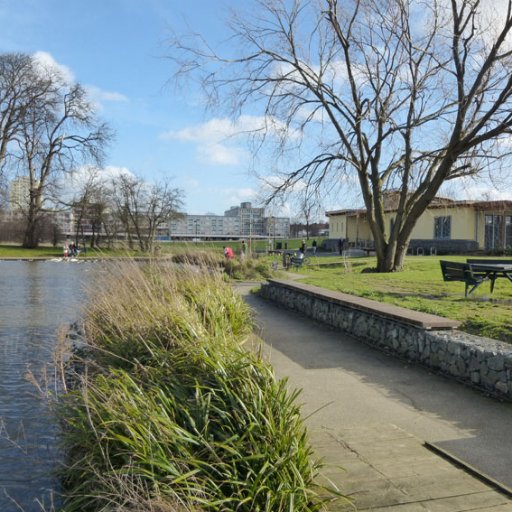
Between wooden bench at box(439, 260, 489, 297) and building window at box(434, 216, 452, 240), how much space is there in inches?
1168

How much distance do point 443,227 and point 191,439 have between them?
135ft

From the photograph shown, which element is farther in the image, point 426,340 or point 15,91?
point 15,91

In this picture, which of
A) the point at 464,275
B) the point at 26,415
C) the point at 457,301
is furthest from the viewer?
the point at 464,275

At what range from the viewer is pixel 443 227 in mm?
41688

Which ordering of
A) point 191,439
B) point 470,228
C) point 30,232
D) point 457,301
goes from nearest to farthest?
point 191,439, point 457,301, point 470,228, point 30,232

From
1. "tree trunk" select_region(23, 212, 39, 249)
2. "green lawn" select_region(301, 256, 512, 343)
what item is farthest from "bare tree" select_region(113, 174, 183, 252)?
"green lawn" select_region(301, 256, 512, 343)

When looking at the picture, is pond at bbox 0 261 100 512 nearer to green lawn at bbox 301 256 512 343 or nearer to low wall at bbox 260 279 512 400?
low wall at bbox 260 279 512 400

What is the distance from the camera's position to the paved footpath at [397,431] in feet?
11.5

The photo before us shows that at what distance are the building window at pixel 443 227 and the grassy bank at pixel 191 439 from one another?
129 ft

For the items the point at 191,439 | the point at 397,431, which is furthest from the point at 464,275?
the point at 191,439

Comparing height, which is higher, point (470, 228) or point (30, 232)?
point (470, 228)

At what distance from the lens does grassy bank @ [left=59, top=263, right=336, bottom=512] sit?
3004 millimetres

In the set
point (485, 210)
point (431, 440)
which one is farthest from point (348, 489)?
point (485, 210)

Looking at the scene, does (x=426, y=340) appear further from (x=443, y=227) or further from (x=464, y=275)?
(x=443, y=227)
